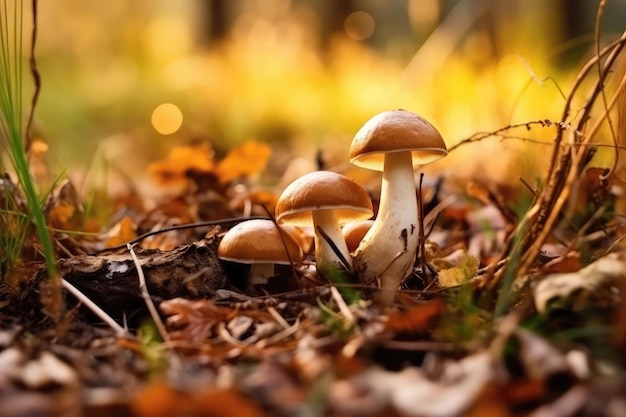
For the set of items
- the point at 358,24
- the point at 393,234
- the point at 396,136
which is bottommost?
the point at 393,234

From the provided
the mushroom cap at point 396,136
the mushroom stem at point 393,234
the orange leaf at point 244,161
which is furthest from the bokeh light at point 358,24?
the mushroom cap at point 396,136

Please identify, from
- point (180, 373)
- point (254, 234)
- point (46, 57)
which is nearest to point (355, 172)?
point (254, 234)

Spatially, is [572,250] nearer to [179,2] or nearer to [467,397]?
[467,397]

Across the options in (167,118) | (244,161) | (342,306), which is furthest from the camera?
(167,118)

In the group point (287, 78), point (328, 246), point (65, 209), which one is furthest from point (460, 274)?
point (287, 78)

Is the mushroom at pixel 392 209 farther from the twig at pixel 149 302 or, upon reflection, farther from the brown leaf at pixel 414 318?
the twig at pixel 149 302

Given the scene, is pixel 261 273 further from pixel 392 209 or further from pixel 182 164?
pixel 182 164

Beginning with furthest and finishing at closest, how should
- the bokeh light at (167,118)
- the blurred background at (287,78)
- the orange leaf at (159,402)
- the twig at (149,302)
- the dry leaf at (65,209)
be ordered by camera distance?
the bokeh light at (167,118)
the blurred background at (287,78)
the dry leaf at (65,209)
the twig at (149,302)
the orange leaf at (159,402)
